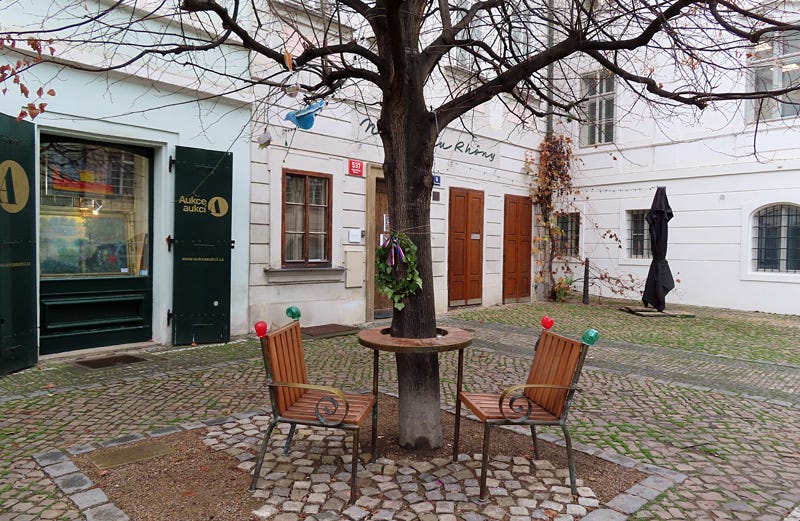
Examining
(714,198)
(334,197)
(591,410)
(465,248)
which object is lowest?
(591,410)

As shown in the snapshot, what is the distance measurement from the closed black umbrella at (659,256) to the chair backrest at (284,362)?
9.45m

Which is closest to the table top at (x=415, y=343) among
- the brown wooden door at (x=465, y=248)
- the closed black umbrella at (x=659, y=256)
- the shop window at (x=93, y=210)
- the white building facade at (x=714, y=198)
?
the shop window at (x=93, y=210)

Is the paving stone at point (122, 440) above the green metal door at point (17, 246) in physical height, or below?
below

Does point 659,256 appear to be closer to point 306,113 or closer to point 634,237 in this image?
point 634,237

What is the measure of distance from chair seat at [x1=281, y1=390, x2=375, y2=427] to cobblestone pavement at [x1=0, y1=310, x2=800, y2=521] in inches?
16.9

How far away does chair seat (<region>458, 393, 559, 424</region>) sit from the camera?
3176mm

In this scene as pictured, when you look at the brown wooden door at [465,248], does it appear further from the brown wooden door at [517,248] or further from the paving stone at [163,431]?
the paving stone at [163,431]

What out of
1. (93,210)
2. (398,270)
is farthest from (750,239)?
(93,210)

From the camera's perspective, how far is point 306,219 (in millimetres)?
8727

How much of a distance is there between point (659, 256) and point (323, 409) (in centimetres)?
976

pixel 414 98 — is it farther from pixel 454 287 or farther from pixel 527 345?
pixel 454 287

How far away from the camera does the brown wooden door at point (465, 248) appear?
11.4m

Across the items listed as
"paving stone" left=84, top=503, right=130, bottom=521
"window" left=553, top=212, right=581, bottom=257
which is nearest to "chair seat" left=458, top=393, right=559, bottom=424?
"paving stone" left=84, top=503, right=130, bottom=521

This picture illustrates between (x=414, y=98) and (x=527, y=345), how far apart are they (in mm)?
5228
